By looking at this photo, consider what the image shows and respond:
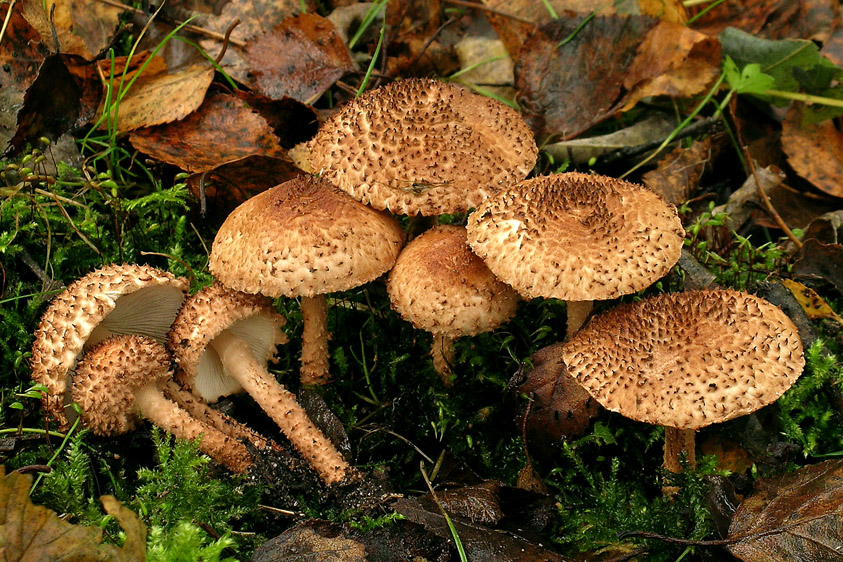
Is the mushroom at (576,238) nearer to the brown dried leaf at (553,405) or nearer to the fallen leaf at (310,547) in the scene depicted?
the brown dried leaf at (553,405)

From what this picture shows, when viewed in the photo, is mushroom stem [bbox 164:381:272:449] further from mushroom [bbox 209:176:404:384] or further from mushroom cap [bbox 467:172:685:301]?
mushroom cap [bbox 467:172:685:301]

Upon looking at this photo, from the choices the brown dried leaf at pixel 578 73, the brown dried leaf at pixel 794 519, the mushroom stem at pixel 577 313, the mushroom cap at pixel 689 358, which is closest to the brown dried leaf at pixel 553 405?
the mushroom stem at pixel 577 313

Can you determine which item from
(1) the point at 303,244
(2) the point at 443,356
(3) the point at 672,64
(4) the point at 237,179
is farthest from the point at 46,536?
(3) the point at 672,64

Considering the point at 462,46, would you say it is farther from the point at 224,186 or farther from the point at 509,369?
the point at 509,369

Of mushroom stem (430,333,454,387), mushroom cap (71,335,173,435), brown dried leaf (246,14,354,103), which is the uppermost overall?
brown dried leaf (246,14,354,103)

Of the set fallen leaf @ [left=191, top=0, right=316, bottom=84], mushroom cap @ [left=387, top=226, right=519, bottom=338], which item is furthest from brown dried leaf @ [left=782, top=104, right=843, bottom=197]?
fallen leaf @ [left=191, top=0, right=316, bottom=84]

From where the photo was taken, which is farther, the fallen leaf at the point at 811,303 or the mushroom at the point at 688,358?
the fallen leaf at the point at 811,303

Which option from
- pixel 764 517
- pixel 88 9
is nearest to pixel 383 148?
pixel 764 517
